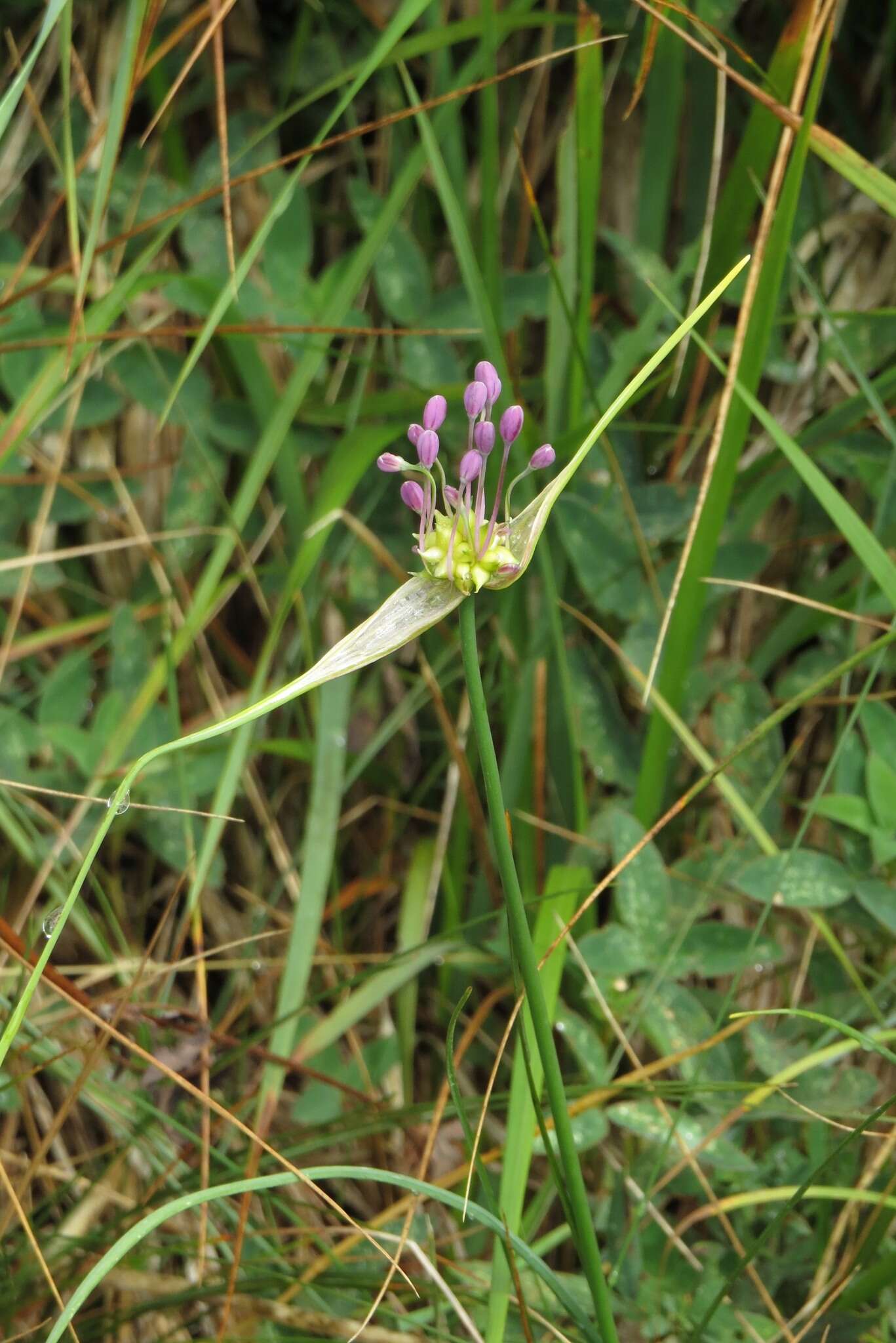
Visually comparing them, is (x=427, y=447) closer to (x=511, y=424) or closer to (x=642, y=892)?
(x=511, y=424)

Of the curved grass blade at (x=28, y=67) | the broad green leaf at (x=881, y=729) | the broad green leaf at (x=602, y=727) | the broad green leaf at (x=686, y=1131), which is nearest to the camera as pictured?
the curved grass blade at (x=28, y=67)

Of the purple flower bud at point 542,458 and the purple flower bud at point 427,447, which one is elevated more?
the purple flower bud at point 427,447

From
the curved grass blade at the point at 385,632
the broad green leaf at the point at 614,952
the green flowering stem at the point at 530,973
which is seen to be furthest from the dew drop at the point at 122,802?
the broad green leaf at the point at 614,952

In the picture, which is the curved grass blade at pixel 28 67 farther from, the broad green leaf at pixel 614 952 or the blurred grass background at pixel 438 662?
the broad green leaf at pixel 614 952

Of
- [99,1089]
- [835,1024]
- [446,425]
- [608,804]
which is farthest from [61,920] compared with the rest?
[446,425]

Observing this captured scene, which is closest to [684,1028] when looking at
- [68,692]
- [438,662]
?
[438,662]

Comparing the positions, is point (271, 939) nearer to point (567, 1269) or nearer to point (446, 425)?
point (567, 1269)
